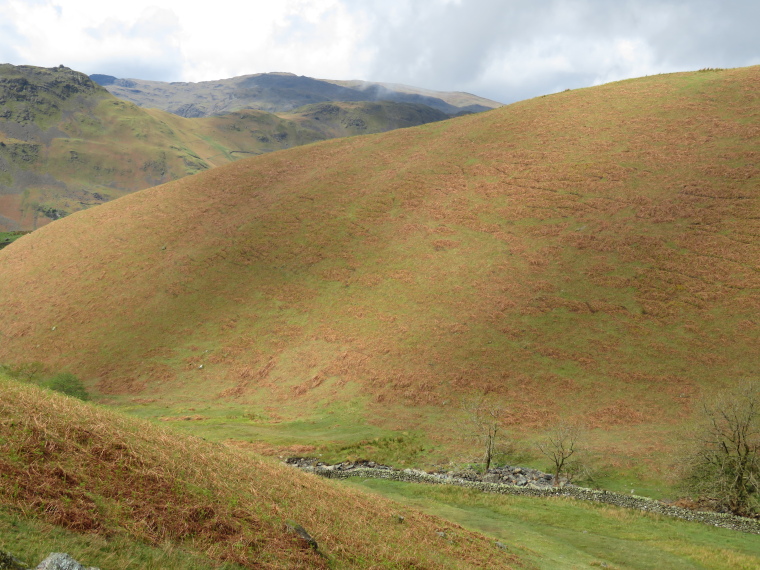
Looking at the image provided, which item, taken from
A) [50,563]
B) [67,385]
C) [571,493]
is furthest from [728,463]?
[67,385]

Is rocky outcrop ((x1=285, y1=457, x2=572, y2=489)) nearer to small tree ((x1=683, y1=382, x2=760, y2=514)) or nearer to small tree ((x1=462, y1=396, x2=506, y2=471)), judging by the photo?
small tree ((x1=462, y1=396, x2=506, y2=471))

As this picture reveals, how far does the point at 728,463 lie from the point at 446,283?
38593 mm

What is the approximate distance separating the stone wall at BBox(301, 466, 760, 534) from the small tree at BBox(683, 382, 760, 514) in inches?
70.4

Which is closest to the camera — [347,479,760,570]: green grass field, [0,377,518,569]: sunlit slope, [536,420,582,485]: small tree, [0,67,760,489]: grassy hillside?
[0,377,518,569]: sunlit slope

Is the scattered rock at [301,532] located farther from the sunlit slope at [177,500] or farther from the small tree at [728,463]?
the small tree at [728,463]

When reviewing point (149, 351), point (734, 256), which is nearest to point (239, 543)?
point (149, 351)

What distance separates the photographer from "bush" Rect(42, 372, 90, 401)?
2075 inches

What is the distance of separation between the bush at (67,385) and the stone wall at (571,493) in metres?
33.7

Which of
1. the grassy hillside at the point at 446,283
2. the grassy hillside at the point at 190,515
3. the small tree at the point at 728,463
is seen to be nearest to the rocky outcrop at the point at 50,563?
the grassy hillside at the point at 190,515

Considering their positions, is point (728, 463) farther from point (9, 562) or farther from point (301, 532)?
point (9, 562)

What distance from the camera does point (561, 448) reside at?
3734 centimetres

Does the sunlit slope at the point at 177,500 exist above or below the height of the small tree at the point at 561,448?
above

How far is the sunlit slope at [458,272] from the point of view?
52.7m

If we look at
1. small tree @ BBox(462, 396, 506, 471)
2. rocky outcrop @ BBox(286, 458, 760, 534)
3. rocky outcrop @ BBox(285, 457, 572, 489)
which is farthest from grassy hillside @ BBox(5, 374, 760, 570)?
small tree @ BBox(462, 396, 506, 471)
